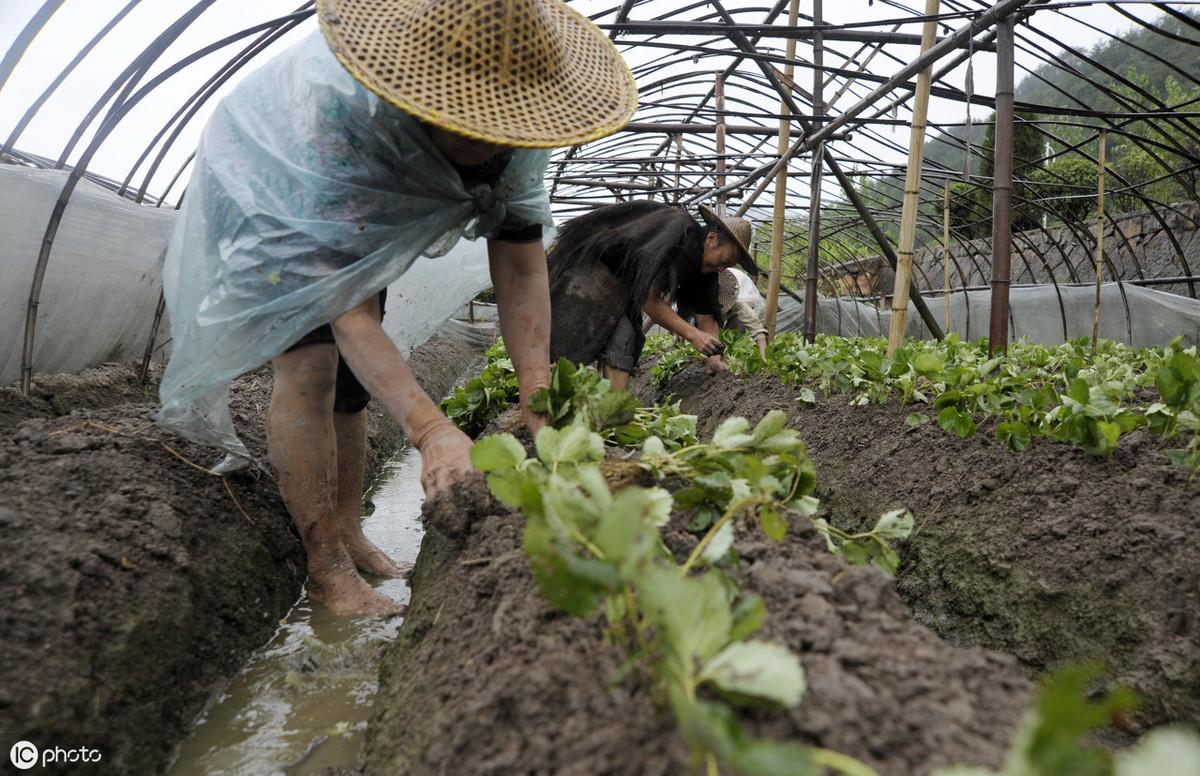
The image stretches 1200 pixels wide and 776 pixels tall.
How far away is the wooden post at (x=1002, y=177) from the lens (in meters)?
3.84

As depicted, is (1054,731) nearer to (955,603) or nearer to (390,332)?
(955,603)

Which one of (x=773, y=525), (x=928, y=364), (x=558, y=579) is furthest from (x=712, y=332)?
(x=558, y=579)

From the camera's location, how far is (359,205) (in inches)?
76.1

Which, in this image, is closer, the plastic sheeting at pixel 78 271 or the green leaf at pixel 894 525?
the green leaf at pixel 894 525

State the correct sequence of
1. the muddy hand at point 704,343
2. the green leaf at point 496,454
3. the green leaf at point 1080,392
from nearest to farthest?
the green leaf at point 496,454 < the green leaf at point 1080,392 < the muddy hand at point 704,343

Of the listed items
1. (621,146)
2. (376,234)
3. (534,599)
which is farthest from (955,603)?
(621,146)

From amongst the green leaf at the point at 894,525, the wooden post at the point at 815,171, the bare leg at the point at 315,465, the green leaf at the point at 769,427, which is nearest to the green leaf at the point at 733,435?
the green leaf at the point at 769,427

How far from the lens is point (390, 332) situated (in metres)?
3.24

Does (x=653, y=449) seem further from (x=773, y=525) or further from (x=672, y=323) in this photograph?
(x=672, y=323)

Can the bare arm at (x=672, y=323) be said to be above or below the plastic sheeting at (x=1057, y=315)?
above

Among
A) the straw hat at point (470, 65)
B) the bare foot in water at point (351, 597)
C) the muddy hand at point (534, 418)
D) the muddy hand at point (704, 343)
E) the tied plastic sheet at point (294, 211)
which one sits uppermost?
the straw hat at point (470, 65)

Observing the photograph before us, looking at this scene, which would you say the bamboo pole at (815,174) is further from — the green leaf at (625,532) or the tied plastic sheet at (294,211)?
the green leaf at (625,532)

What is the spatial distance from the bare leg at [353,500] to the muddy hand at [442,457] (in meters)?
1.07

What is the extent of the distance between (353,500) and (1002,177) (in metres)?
3.46
